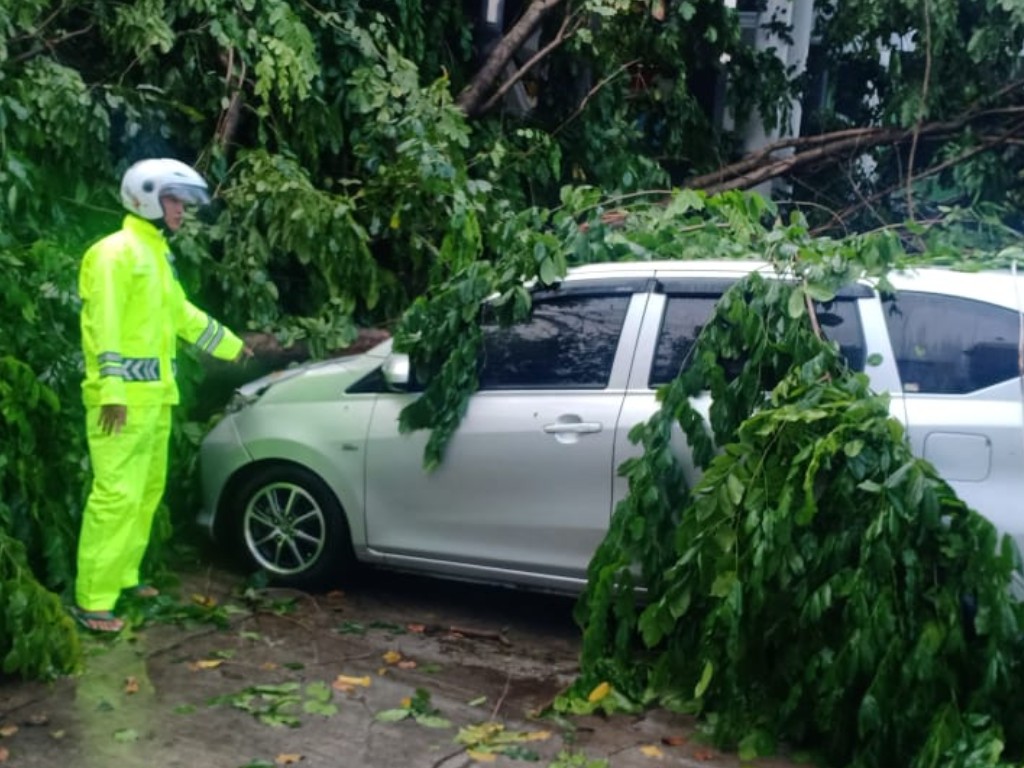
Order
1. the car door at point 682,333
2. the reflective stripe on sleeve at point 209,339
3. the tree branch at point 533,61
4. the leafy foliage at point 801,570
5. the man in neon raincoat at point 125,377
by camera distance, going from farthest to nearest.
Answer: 1. the tree branch at point 533,61
2. the reflective stripe on sleeve at point 209,339
3. the man in neon raincoat at point 125,377
4. the car door at point 682,333
5. the leafy foliage at point 801,570

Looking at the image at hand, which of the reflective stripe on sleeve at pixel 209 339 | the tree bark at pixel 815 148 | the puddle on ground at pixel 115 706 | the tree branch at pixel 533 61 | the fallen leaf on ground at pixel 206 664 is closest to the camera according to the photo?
the puddle on ground at pixel 115 706

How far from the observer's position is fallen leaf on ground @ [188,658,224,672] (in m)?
5.64

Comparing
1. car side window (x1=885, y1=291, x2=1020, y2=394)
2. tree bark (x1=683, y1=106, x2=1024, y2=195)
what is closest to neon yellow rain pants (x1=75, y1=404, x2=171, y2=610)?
car side window (x1=885, y1=291, x2=1020, y2=394)

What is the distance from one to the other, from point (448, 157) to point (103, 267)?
116 inches

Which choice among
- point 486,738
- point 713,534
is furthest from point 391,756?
point 713,534

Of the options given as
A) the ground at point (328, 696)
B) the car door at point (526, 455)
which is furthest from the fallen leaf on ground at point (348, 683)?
the car door at point (526, 455)

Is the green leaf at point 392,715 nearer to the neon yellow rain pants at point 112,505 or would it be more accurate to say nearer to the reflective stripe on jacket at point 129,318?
the neon yellow rain pants at point 112,505

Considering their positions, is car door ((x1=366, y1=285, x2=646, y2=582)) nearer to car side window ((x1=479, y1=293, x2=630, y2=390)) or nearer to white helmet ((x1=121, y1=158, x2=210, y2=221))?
car side window ((x1=479, y1=293, x2=630, y2=390))

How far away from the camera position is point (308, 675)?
221 inches

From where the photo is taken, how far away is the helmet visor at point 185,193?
5.93 m

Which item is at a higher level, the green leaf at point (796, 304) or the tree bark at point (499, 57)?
the tree bark at point (499, 57)

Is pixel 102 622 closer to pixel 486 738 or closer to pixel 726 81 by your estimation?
pixel 486 738

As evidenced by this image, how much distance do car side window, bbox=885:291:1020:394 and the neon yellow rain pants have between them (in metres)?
3.12

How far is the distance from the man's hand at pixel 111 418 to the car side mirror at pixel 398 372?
3.92 feet
